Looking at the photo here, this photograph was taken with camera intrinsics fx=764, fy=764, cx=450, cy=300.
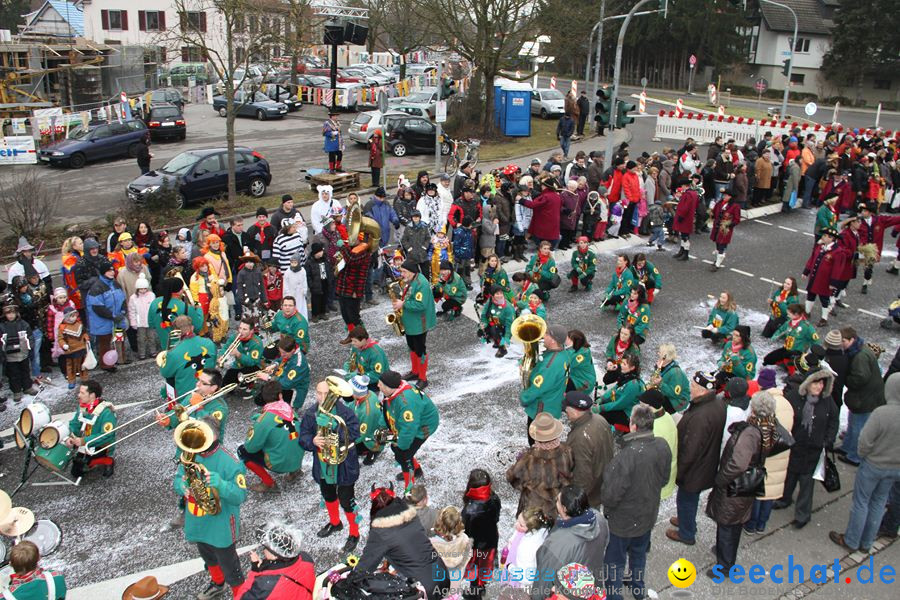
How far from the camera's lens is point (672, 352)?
8.22 meters

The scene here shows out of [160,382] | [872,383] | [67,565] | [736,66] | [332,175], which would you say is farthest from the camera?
[736,66]

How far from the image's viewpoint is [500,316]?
10859 mm

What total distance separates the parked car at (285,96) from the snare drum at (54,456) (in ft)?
102

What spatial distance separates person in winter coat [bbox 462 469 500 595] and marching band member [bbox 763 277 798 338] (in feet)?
22.3

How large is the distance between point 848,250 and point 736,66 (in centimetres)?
4841

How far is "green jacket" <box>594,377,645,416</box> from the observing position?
8.12 m

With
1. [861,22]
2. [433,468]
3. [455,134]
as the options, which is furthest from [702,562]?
[861,22]

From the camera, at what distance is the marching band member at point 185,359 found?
8.34 m

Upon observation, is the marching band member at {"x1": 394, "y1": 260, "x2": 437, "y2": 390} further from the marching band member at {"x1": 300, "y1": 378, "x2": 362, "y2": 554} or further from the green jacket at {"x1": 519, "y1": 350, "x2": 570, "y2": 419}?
the marching band member at {"x1": 300, "y1": 378, "x2": 362, "y2": 554}

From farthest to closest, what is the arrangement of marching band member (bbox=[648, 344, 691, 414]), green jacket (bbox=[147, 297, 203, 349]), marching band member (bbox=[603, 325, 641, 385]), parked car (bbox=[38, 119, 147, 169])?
parked car (bbox=[38, 119, 147, 169]) → green jacket (bbox=[147, 297, 203, 349]) → marching band member (bbox=[603, 325, 641, 385]) → marching band member (bbox=[648, 344, 691, 414])

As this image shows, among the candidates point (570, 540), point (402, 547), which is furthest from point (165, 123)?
point (570, 540)

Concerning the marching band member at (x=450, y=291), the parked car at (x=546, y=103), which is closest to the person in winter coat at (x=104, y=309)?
the marching band member at (x=450, y=291)

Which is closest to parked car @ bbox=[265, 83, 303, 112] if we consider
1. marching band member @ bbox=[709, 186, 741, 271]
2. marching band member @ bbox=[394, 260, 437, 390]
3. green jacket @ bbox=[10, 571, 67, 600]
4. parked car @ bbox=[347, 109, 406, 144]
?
parked car @ bbox=[347, 109, 406, 144]

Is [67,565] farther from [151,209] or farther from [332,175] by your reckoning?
[332,175]
